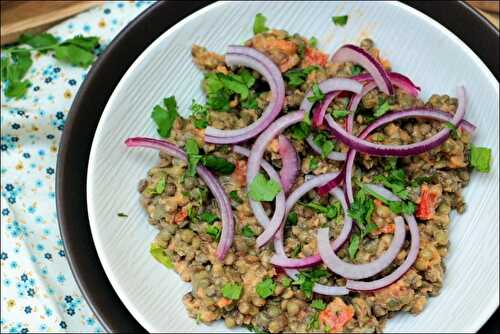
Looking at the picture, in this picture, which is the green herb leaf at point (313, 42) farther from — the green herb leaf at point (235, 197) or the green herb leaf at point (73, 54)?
the green herb leaf at point (73, 54)

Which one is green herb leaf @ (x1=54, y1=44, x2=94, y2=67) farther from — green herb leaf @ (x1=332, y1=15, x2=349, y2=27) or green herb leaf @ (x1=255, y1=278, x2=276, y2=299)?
green herb leaf @ (x1=255, y1=278, x2=276, y2=299)

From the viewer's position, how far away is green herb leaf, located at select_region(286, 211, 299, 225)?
337cm

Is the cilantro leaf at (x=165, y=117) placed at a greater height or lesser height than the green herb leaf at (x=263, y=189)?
lesser

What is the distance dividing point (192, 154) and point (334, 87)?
2.52ft

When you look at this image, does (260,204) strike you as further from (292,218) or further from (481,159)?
(481,159)

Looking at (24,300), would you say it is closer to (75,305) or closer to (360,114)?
(75,305)

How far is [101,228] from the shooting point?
11.4 ft

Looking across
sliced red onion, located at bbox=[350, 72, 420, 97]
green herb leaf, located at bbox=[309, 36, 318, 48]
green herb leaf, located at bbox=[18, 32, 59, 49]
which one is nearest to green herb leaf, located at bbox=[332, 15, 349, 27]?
green herb leaf, located at bbox=[309, 36, 318, 48]

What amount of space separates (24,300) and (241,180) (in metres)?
1.62

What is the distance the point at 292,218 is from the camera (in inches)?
133

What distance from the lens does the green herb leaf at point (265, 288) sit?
3.22m

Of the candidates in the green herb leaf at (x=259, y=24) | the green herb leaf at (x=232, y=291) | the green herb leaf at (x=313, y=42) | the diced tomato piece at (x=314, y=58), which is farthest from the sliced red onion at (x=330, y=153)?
the green herb leaf at (x=232, y=291)

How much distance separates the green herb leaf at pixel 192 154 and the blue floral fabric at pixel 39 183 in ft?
3.64

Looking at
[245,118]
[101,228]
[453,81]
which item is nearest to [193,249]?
[101,228]
